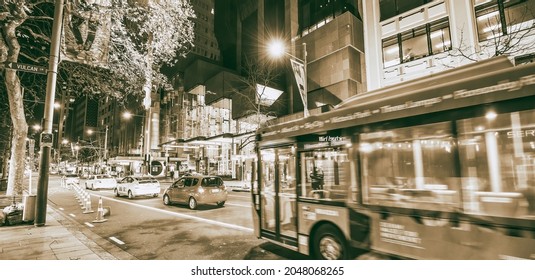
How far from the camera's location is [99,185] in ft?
88.5

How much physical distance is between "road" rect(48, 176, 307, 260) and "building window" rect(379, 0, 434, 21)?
53.1ft

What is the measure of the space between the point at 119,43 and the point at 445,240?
12.9m

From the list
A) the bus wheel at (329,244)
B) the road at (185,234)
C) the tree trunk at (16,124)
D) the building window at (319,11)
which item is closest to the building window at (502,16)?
the building window at (319,11)

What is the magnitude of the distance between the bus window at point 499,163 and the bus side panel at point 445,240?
277mm

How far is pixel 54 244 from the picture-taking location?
6.62 m

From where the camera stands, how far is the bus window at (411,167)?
3.88m

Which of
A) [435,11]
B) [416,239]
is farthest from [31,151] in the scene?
[435,11]

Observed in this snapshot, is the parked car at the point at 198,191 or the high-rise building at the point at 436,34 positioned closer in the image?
the high-rise building at the point at 436,34

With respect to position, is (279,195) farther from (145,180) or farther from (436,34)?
(436,34)

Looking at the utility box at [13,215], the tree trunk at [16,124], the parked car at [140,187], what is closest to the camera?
the utility box at [13,215]

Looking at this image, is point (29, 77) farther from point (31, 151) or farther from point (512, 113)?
point (512, 113)

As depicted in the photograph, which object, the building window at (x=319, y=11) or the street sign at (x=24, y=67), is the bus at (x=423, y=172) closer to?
the street sign at (x=24, y=67)

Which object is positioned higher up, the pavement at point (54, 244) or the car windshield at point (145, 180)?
the car windshield at point (145, 180)
